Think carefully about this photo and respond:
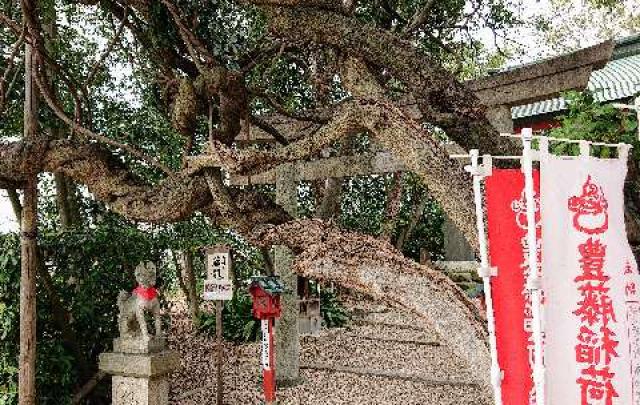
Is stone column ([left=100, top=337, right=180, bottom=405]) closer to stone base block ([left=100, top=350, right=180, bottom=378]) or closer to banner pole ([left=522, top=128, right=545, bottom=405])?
stone base block ([left=100, top=350, right=180, bottom=378])

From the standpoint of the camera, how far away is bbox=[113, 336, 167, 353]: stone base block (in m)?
4.84

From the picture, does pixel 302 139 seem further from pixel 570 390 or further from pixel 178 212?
pixel 570 390

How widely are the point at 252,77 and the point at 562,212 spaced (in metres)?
4.25

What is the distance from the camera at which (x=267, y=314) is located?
5.63m

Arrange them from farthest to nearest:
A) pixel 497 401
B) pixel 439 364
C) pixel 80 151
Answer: pixel 439 364 → pixel 80 151 → pixel 497 401

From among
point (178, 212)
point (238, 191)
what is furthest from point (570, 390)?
point (178, 212)

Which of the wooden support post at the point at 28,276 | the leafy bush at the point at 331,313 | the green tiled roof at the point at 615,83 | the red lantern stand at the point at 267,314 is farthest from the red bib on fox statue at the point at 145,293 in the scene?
the green tiled roof at the point at 615,83

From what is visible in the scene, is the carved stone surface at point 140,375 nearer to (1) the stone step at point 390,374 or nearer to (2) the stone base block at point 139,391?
(2) the stone base block at point 139,391

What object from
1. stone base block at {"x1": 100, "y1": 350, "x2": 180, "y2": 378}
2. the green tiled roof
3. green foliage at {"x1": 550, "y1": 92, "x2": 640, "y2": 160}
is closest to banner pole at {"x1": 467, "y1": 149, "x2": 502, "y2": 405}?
green foliage at {"x1": 550, "y1": 92, "x2": 640, "y2": 160}

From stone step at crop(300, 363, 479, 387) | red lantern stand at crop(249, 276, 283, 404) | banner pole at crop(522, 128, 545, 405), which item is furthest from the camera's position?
stone step at crop(300, 363, 479, 387)

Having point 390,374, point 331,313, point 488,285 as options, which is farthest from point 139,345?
point 331,313

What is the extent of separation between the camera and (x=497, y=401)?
7.87 ft

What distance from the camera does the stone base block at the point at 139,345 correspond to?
4.84 metres

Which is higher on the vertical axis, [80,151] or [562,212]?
[80,151]
